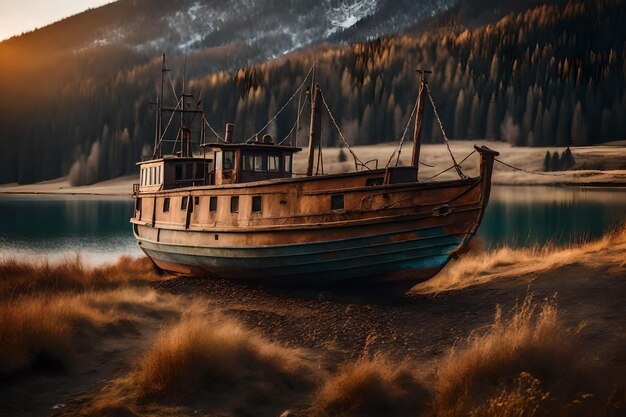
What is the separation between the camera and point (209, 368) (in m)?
9.52

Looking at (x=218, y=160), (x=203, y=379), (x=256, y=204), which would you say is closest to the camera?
(x=203, y=379)

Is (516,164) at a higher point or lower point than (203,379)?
higher

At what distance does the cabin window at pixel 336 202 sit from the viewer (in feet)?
54.6

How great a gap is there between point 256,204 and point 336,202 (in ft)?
11.2

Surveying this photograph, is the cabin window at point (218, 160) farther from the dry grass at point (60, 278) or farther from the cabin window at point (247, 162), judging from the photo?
the dry grass at point (60, 278)

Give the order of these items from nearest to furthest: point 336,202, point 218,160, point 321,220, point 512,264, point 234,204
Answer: point 336,202 < point 321,220 < point 234,204 < point 512,264 < point 218,160

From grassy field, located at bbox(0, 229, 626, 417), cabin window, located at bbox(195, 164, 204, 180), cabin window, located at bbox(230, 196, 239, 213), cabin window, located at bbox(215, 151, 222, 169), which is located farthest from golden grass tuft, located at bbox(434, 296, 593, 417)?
cabin window, located at bbox(195, 164, 204, 180)

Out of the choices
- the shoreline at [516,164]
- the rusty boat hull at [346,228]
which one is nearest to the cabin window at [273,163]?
the rusty boat hull at [346,228]

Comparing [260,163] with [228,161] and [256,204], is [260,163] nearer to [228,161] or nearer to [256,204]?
[228,161]

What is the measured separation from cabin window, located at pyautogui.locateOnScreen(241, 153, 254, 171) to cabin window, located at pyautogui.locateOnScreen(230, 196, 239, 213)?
208cm

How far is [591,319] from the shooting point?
11328 millimetres

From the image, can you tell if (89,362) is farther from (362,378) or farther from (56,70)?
(56,70)

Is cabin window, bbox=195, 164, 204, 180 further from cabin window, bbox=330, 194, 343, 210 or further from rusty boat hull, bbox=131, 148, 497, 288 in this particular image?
cabin window, bbox=330, 194, 343, 210

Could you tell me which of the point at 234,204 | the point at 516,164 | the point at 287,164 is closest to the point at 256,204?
the point at 234,204
